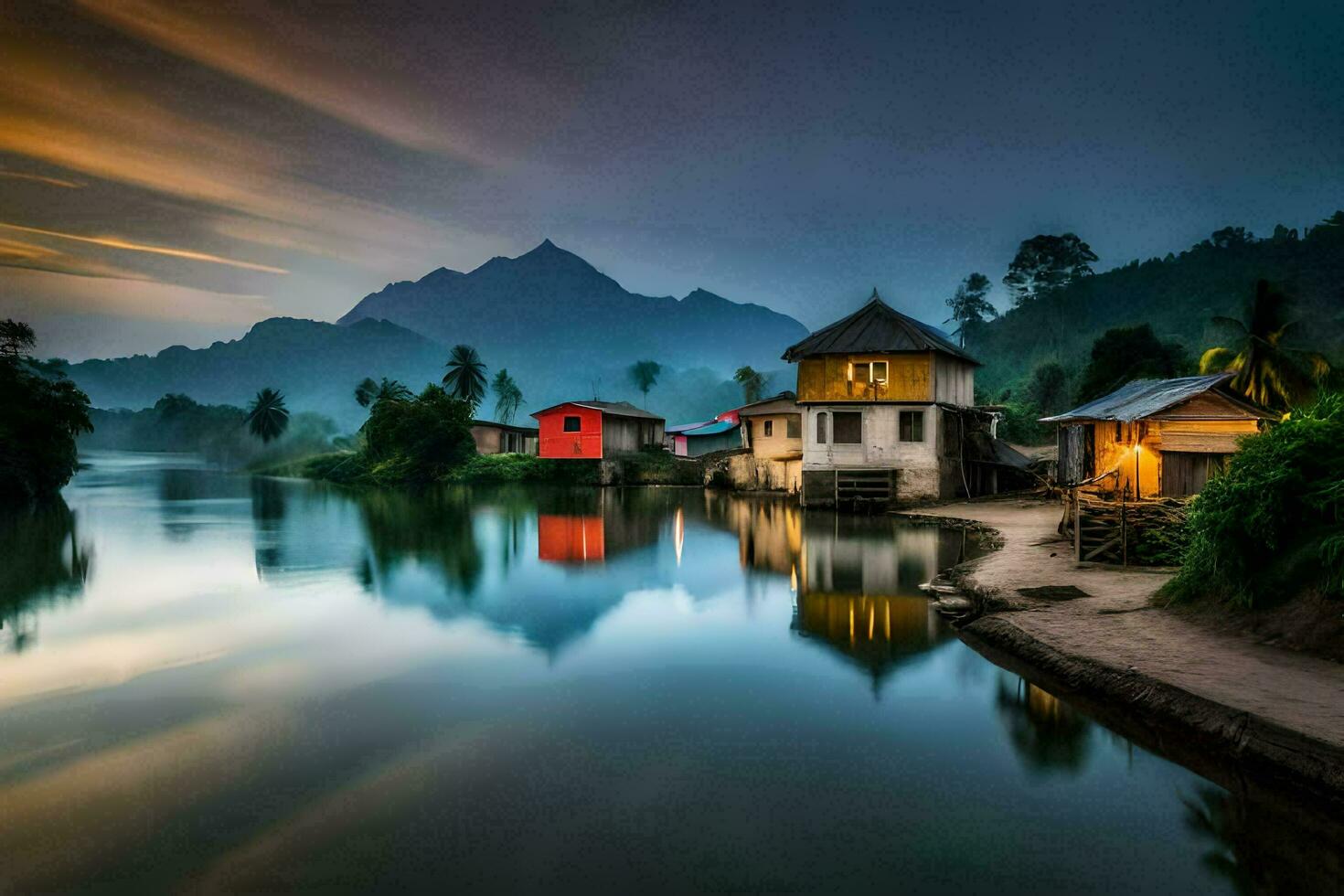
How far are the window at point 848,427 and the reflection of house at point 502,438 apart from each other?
121ft

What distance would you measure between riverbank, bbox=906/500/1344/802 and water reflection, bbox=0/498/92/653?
1766cm

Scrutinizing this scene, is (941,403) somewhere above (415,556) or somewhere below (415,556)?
above

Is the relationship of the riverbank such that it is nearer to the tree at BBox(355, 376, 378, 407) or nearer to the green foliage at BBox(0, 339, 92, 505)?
the green foliage at BBox(0, 339, 92, 505)

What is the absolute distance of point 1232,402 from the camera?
1925 cm

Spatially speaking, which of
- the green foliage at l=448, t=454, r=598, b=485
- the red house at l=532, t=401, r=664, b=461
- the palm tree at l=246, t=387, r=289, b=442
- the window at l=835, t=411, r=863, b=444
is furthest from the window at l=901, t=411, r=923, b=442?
the palm tree at l=246, t=387, r=289, b=442

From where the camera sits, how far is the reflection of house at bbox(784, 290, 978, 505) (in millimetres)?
33375

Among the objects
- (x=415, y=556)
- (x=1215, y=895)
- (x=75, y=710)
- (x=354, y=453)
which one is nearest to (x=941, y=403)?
(x=415, y=556)

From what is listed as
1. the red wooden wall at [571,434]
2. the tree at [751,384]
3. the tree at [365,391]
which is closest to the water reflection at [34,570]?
the red wooden wall at [571,434]

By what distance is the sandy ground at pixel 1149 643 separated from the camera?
7768 millimetres

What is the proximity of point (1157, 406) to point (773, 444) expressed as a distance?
27.6 metres

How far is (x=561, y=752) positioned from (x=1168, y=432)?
1984 cm

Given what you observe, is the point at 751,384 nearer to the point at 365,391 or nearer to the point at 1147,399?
the point at 365,391

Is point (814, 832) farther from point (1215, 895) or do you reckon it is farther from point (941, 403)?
point (941, 403)

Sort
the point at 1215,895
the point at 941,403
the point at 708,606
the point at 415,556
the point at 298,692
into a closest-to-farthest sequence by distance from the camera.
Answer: the point at 1215,895
the point at 298,692
the point at 708,606
the point at 415,556
the point at 941,403
